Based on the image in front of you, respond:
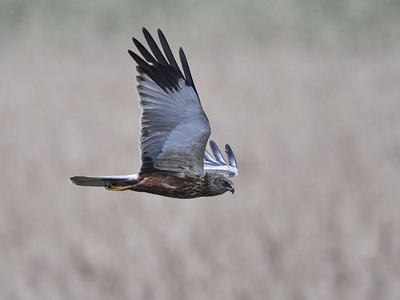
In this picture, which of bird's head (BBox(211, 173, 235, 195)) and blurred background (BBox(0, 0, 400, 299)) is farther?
blurred background (BBox(0, 0, 400, 299))

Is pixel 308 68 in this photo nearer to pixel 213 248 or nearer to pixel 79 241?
pixel 213 248

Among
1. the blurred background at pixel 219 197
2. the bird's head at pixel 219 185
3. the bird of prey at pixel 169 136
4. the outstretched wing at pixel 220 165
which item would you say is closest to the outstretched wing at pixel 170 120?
the bird of prey at pixel 169 136

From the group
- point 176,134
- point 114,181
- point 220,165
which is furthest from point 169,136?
point 220,165

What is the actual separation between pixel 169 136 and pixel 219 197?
5970mm

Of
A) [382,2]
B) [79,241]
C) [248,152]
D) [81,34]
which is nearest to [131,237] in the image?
[79,241]

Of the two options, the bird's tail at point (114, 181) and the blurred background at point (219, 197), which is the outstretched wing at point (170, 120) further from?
the blurred background at point (219, 197)

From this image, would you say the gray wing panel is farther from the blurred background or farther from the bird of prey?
the blurred background

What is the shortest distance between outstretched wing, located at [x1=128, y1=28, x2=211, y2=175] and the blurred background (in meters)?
5.24

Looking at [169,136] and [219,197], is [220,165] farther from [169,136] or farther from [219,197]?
[219,197]

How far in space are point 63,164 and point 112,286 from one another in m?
1.92

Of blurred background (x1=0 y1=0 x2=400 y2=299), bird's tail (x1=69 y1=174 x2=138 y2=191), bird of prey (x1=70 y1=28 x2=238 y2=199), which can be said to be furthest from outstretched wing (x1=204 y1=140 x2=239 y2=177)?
blurred background (x1=0 y1=0 x2=400 y2=299)

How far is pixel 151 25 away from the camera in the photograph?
53.9 ft

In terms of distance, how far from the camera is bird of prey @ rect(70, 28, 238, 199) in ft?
14.5

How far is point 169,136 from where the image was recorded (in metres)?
4.48
